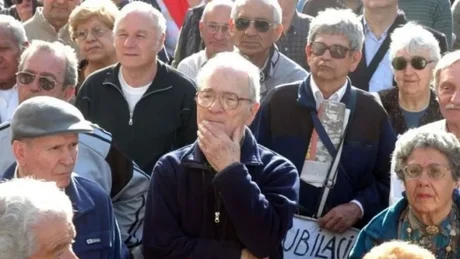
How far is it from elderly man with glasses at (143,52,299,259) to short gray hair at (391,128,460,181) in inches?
23.9

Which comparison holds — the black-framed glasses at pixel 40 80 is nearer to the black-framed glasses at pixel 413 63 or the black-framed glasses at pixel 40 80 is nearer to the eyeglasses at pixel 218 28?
the eyeglasses at pixel 218 28

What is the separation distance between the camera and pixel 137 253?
5.53 metres

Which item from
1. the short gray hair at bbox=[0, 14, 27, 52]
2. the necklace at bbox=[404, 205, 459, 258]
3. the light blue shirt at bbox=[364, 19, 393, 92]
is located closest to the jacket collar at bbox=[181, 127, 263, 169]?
the necklace at bbox=[404, 205, 459, 258]

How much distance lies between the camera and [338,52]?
663cm

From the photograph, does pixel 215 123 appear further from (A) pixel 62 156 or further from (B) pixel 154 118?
(B) pixel 154 118

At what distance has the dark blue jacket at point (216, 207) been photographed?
16.5ft

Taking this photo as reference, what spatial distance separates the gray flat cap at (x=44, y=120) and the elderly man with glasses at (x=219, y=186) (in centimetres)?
51

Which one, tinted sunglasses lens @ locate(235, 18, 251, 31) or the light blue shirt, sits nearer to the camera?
tinted sunglasses lens @ locate(235, 18, 251, 31)

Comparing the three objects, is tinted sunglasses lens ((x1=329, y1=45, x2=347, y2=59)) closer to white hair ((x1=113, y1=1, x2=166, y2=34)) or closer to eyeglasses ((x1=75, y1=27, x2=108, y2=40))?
white hair ((x1=113, y1=1, x2=166, y2=34))

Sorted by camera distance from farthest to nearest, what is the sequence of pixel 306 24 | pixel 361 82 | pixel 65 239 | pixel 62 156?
pixel 306 24 < pixel 361 82 < pixel 62 156 < pixel 65 239

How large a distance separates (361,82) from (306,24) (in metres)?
0.98

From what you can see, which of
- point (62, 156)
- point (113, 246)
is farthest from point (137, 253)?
point (62, 156)

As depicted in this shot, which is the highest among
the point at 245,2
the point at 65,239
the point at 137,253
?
the point at 245,2

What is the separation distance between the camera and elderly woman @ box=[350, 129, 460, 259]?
538cm
